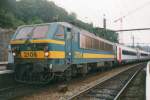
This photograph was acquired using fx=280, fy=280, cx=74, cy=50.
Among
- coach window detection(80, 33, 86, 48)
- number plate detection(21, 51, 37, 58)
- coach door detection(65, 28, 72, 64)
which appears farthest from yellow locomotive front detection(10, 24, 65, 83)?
coach window detection(80, 33, 86, 48)

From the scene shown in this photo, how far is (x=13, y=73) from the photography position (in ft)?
43.2

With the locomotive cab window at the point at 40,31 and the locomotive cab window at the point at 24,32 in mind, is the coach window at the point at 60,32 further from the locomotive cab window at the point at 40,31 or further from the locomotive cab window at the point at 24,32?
the locomotive cab window at the point at 24,32

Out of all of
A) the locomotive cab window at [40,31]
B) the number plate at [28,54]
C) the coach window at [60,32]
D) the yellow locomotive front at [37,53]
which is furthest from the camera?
the coach window at [60,32]

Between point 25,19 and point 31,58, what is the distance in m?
48.4

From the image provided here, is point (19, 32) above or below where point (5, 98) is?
above

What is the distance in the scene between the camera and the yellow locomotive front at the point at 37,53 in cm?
1193

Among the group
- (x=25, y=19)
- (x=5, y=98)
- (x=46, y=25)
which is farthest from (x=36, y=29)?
(x=25, y=19)

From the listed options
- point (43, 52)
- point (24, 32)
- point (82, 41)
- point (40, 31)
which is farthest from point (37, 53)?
point (82, 41)

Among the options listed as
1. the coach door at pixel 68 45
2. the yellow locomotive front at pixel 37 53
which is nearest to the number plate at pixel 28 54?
the yellow locomotive front at pixel 37 53

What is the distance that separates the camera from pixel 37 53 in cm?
1208

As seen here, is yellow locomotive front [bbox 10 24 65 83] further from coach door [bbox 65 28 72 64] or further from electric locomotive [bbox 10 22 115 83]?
coach door [bbox 65 28 72 64]

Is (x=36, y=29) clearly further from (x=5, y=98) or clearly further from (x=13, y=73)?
(x=5, y=98)

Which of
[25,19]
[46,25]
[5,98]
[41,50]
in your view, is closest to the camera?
[5,98]

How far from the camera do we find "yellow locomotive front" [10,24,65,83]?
39.1ft
